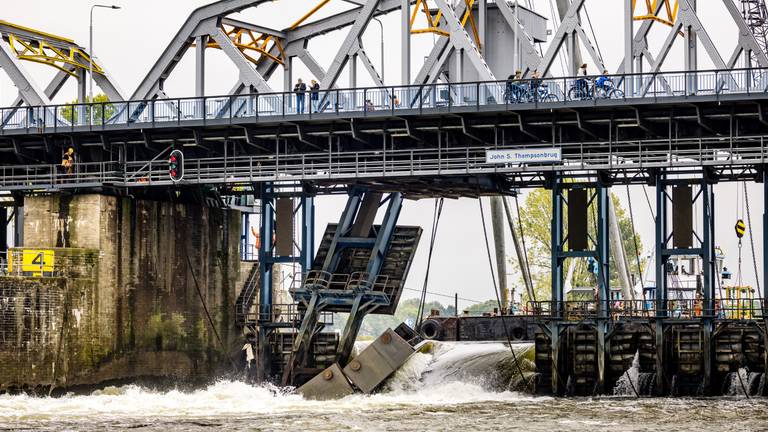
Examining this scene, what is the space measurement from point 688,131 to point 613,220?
21104 mm

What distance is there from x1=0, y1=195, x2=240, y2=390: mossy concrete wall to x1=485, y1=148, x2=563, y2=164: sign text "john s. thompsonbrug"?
666 inches

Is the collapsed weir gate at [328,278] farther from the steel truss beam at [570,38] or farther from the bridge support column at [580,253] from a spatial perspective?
the steel truss beam at [570,38]

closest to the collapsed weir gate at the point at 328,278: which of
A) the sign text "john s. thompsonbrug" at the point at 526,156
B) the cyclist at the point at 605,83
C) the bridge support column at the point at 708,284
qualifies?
the sign text "john s. thompsonbrug" at the point at 526,156

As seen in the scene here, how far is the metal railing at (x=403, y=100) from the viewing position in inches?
2761

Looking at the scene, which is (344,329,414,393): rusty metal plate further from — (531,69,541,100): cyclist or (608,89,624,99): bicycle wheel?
(608,89,624,99): bicycle wheel

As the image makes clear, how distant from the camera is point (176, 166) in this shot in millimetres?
76375

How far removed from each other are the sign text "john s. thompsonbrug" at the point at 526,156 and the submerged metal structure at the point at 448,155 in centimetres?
8

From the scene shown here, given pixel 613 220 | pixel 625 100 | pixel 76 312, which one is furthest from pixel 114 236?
pixel 613 220

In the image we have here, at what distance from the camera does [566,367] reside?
2864 inches

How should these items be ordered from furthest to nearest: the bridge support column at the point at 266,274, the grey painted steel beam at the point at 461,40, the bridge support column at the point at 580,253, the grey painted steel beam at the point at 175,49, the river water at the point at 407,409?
the grey painted steel beam at the point at 175,49 < the bridge support column at the point at 266,274 < the grey painted steel beam at the point at 461,40 < the bridge support column at the point at 580,253 < the river water at the point at 407,409

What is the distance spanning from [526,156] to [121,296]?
19.1m

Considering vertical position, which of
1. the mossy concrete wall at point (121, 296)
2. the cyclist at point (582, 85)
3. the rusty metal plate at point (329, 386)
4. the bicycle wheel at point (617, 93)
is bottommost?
the rusty metal plate at point (329, 386)

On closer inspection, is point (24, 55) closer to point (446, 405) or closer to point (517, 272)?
point (446, 405)

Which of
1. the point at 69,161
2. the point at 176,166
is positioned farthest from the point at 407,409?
the point at 69,161
